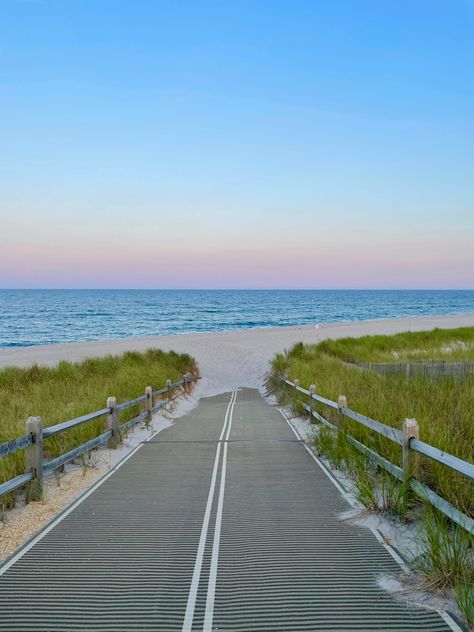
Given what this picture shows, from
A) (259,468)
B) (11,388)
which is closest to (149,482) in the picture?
(259,468)

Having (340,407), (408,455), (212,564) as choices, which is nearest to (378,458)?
(408,455)

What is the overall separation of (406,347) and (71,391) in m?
22.4

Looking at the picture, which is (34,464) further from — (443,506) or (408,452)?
(443,506)

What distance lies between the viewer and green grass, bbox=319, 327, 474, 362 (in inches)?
1023

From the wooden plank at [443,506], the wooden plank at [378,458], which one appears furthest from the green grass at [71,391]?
the wooden plank at [443,506]

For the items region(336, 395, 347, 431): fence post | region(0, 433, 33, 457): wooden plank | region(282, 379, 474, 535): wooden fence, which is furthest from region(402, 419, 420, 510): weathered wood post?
region(0, 433, 33, 457): wooden plank

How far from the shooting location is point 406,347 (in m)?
31.6

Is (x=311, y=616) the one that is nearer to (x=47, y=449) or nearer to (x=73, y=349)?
(x=47, y=449)

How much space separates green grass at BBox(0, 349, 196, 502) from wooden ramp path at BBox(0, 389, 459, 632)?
184cm

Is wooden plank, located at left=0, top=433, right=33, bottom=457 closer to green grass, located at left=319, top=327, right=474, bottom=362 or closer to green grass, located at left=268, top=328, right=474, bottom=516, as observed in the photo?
green grass, located at left=268, top=328, right=474, bottom=516

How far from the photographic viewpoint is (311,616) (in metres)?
3.74

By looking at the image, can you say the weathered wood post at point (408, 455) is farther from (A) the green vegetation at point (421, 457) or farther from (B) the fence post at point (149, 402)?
(B) the fence post at point (149, 402)

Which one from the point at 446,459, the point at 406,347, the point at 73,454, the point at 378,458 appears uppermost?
the point at 446,459

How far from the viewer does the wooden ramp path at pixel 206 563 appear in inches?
148
